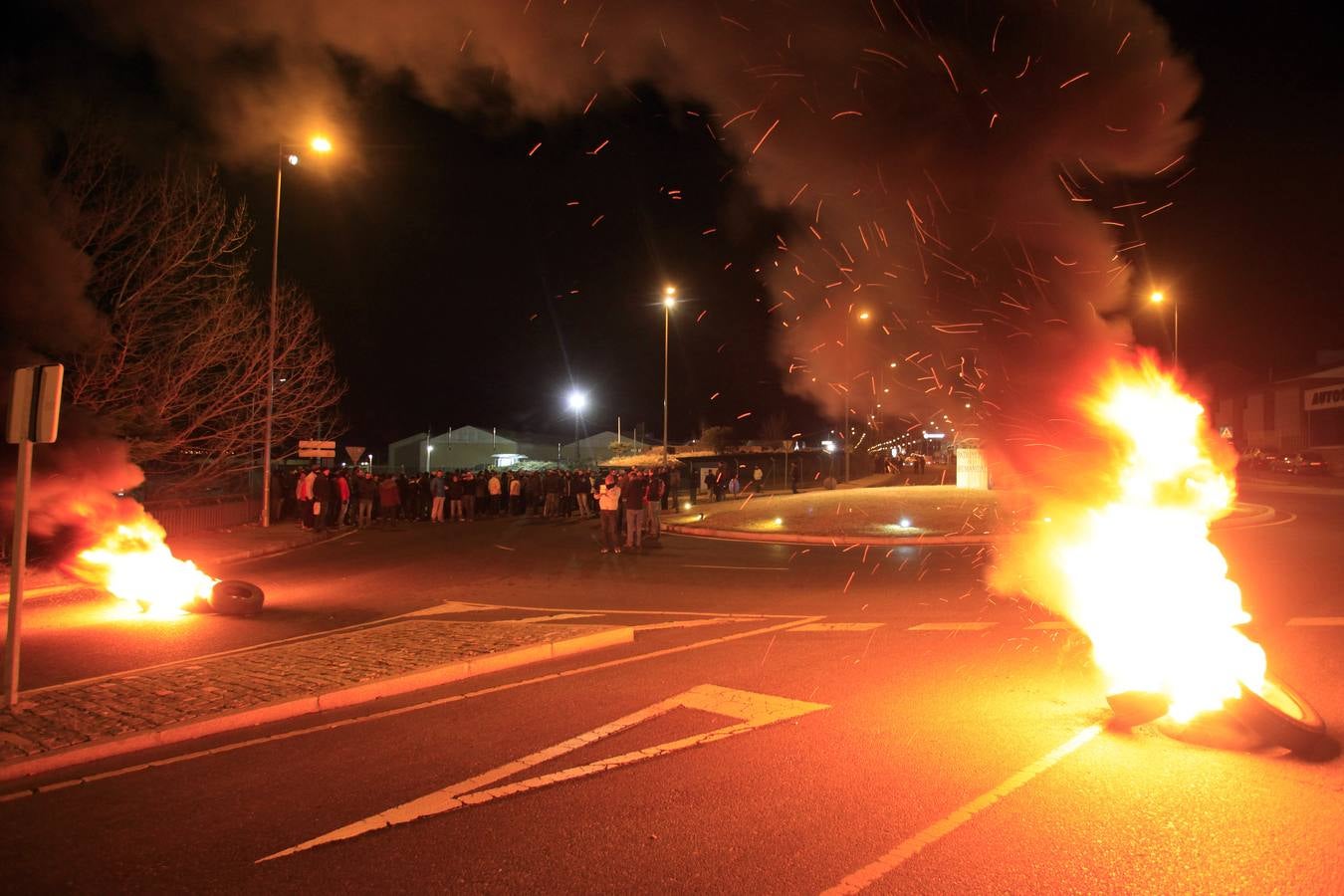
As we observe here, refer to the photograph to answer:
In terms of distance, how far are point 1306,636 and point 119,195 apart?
64.7ft

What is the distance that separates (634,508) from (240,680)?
33.0ft

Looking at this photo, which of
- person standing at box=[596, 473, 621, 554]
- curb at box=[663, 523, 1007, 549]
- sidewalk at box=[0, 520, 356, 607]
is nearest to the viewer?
sidewalk at box=[0, 520, 356, 607]

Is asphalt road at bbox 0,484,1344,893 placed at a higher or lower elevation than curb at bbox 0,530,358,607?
lower

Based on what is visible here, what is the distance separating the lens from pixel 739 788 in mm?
4281

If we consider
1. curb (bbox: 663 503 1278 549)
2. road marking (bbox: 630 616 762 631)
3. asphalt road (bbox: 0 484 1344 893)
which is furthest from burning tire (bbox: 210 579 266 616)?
curb (bbox: 663 503 1278 549)

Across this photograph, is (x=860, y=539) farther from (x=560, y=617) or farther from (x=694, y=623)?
(x=560, y=617)

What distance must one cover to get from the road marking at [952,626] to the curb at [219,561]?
32.7ft

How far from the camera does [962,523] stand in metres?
19.3

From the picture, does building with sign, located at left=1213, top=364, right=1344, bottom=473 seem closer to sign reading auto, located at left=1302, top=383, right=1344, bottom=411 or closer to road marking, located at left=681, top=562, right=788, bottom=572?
sign reading auto, located at left=1302, top=383, right=1344, bottom=411

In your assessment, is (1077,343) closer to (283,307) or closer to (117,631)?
(117,631)

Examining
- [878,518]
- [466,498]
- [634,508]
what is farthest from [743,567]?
[466,498]

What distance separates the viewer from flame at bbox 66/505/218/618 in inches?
388

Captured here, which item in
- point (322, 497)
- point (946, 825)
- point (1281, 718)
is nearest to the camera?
point (946, 825)

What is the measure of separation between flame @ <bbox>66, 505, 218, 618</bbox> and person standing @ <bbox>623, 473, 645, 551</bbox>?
298 inches
